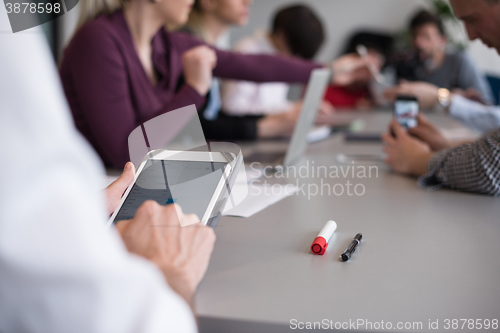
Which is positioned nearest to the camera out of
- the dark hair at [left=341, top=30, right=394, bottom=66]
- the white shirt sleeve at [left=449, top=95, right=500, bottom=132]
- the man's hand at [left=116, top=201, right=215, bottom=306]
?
the man's hand at [left=116, top=201, right=215, bottom=306]

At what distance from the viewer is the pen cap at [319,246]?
0.57 m

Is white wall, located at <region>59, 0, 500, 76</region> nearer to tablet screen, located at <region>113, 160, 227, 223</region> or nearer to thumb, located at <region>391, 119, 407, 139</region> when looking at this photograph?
thumb, located at <region>391, 119, 407, 139</region>

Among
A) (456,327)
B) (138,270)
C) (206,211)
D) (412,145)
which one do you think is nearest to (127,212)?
(206,211)

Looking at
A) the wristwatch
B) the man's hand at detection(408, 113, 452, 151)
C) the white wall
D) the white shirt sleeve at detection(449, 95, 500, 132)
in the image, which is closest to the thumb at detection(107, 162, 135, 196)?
the man's hand at detection(408, 113, 452, 151)

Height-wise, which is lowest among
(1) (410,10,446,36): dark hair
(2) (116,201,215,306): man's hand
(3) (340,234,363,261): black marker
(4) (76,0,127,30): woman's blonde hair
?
(1) (410,10,446,36): dark hair

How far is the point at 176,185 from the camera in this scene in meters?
0.52

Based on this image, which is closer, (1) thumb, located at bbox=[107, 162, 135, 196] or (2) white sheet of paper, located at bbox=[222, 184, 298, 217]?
(1) thumb, located at bbox=[107, 162, 135, 196]

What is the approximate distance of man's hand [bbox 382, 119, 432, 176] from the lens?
0.97 metres

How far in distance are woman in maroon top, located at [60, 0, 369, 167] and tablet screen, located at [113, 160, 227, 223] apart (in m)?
0.33

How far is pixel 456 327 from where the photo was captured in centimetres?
41

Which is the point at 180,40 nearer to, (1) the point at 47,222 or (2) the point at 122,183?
(2) the point at 122,183

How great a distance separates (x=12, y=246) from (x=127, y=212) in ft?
0.79

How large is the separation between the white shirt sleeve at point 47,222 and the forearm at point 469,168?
0.72 meters

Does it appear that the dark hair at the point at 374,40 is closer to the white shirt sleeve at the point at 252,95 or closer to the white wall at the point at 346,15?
the white wall at the point at 346,15
